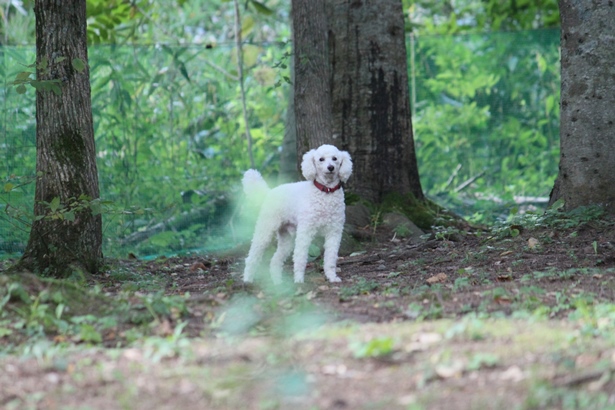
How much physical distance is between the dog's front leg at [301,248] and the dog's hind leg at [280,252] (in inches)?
14.3

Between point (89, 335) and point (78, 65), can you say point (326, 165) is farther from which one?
point (89, 335)

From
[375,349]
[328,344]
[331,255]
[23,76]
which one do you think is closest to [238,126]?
[23,76]

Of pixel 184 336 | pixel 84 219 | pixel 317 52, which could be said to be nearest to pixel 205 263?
pixel 84 219

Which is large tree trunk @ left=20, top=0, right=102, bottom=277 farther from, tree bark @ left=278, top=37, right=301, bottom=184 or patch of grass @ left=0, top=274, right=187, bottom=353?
tree bark @ left=278, top=37, right=301, bottom=184

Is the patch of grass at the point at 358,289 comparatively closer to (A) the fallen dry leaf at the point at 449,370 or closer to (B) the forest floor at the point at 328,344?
(B) the forest floor at the point at 328,344

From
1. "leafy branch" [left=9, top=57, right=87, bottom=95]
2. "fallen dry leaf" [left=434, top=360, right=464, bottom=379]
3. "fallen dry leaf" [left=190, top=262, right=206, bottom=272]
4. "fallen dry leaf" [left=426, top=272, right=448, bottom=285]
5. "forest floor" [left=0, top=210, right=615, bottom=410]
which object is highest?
"leafy branch" [left=9, top=57, right=87, bottom=95]

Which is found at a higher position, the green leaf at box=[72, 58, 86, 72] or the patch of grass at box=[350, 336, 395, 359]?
the green leaf at box=[72, 58, 86, 72]

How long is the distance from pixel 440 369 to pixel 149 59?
26.6 feet

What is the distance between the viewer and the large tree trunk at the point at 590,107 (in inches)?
291

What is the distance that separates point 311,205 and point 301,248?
32 centimetres

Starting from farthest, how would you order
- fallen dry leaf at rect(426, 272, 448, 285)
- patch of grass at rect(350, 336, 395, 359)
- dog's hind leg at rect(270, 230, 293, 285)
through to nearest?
dog's hind leg at rect(270, 230, 293, 285) < fallen dry leaf at rect(426, 272, 448, 285) < patch of grass at rect(350, 336, 395, 359)

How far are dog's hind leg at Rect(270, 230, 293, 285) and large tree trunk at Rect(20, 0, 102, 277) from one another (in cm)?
146

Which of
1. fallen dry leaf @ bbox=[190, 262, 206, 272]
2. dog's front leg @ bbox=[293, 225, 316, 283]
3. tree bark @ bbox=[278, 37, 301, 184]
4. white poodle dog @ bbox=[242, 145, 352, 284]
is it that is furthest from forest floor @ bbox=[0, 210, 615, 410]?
tree bark @ bbox=[278, 37, 301, 184]

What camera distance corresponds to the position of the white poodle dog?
629cm
